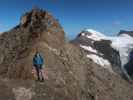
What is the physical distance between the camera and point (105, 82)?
4594 centimetres

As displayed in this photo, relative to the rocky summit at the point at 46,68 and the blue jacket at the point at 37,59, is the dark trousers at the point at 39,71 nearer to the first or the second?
the blue jacket at the point at 37,59

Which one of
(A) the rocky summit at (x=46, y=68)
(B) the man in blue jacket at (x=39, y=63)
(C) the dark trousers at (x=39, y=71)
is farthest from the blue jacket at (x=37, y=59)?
(A) the rocky summit at (x=46, y=68)

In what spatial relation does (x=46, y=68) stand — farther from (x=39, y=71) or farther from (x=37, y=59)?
(x=37, y=59)

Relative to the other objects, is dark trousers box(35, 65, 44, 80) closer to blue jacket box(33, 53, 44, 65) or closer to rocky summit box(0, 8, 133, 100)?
blue jacket box(33, 53, 44, 65)

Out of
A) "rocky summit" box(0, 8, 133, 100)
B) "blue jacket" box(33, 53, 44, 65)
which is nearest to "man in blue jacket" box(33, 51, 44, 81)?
"blue jacket" box(33, 53, 44, 65)

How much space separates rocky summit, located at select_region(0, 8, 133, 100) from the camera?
21.8 m

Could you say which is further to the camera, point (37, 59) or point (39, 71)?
point (39, 71)

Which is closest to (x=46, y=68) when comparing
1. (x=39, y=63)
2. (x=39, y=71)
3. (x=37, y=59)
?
(x=39, y=71)

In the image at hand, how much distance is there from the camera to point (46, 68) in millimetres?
29734

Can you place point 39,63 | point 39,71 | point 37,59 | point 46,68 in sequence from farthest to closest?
point 46,68 < point 39,71 < point 39,63 < point 37,59

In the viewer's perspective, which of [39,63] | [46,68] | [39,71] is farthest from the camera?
[46,68]

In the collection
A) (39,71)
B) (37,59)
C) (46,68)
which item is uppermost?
(37,59)

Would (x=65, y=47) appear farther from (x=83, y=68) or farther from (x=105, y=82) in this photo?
(x=105, y=82)

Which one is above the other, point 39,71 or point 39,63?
point 39,63
